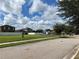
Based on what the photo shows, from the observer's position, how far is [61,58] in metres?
16.2

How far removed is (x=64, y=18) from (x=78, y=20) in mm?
1235

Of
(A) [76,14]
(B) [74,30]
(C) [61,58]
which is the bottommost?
(C) [61,58]

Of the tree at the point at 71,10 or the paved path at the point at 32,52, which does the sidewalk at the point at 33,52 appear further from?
the tree at the point at 71,10

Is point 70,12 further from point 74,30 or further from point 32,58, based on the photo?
point 32,58

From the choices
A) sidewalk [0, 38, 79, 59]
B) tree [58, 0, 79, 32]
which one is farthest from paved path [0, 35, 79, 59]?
tree [58, 0, 79, 32]

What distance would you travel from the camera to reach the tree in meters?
13.2

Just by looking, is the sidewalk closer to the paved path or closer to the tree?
the paved path

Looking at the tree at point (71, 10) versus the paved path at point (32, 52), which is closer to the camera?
the tree at point (71, 10)

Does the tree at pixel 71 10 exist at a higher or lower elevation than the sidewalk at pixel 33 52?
higher

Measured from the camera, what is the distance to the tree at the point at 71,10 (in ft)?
43.3

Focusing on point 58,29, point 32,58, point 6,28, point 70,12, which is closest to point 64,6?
point 70,12

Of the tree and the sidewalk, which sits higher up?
the tree

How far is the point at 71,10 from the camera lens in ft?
44.3

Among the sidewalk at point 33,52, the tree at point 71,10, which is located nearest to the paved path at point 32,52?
the sidewalk at point 33,52
